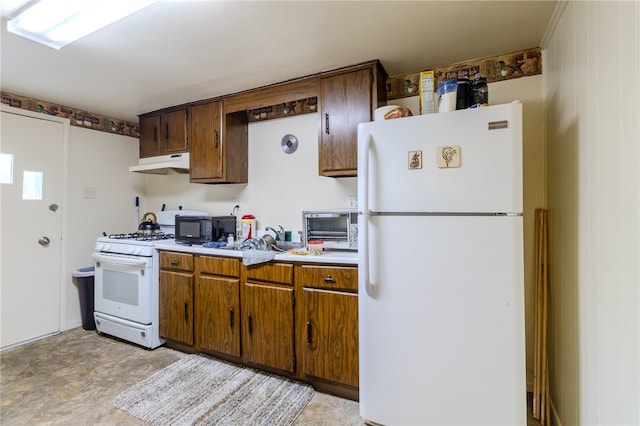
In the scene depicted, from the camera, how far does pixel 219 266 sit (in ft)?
7.34

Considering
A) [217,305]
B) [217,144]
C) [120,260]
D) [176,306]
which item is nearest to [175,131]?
[217,144]

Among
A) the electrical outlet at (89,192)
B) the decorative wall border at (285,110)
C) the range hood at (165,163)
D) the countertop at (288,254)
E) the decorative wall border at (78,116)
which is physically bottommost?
the countertop at (288,254)

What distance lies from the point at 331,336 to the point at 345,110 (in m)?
1.54

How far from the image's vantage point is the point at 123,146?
3457 mm

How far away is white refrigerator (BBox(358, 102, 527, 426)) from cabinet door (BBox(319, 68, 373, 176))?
53 cm

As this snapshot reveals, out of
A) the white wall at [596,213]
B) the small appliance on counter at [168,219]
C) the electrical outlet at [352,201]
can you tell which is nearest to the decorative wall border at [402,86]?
the white wall at [596,213]

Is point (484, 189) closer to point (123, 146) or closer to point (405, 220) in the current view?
point (405, 220)

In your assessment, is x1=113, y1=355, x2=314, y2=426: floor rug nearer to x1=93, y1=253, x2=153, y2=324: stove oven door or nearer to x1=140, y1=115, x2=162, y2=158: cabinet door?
x1=93, y1=253, x2=153, y2=324: stove oven door

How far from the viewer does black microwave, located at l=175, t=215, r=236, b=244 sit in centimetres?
258

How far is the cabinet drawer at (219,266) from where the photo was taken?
85.3 inches

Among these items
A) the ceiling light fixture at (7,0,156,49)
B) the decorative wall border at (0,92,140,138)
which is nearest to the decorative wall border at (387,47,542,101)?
the ceiling light fixture at (7,0,156,49)

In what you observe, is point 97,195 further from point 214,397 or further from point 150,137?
point 214,397

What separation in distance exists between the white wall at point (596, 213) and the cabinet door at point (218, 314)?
196 centimetres

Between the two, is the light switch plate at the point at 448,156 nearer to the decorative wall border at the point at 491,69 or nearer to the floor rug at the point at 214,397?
the decorative wall border at the point at 491,69
